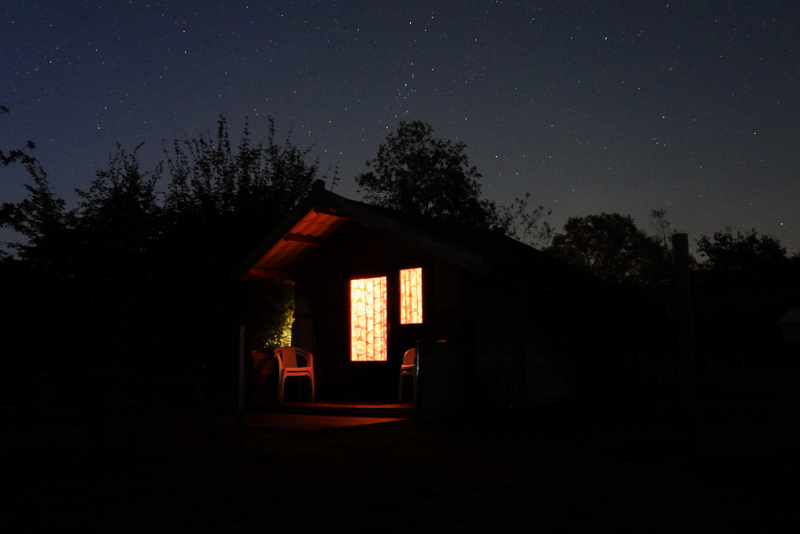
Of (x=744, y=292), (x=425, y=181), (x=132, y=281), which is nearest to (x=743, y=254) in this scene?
(x=744, y=292)

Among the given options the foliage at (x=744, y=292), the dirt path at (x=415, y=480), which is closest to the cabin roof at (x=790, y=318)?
the foliage at (x=744, y=292)

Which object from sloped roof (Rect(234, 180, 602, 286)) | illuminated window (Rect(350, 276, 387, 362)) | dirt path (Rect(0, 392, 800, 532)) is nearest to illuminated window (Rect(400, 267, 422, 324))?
illuminated window (Rect(350, 276, 387, 362))

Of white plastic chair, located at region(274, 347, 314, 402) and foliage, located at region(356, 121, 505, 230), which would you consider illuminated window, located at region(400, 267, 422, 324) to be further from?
foliage, located at region(356, 121, 505, 230)

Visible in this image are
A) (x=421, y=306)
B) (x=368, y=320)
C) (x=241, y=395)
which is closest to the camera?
(x=241, y=395)

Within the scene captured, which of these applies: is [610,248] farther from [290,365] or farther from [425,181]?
[290,365]

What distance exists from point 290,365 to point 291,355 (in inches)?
7.2

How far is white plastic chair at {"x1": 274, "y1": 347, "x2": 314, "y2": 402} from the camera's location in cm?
1167

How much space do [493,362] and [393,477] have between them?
6.13 meters

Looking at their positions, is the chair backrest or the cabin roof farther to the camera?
the cabin roof

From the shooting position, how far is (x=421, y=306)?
37.6ft

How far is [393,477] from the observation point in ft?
17.6

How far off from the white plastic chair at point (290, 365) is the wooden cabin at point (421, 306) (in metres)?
0.40

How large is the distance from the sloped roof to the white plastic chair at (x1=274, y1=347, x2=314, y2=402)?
1.70 m

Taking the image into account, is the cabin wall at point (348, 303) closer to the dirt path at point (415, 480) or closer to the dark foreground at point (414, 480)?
the dark foreground at point (414, 480)
